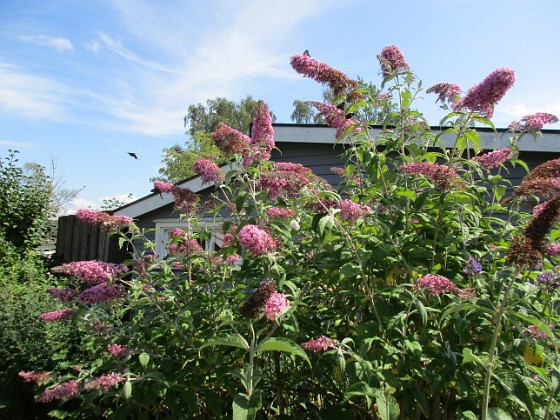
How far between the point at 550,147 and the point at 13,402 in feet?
22.0

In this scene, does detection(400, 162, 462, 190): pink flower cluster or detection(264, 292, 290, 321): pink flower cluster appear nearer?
detection(264, 292, 290, 321): pink flower cluster

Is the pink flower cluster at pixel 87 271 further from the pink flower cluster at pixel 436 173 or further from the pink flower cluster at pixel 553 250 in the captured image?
the pink flower cluster at pixel 553 250

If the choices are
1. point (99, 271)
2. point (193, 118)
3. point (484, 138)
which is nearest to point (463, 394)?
point (99, 271)

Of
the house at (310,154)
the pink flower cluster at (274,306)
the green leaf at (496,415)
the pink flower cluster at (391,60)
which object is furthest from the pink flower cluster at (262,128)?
the house at (310,154)

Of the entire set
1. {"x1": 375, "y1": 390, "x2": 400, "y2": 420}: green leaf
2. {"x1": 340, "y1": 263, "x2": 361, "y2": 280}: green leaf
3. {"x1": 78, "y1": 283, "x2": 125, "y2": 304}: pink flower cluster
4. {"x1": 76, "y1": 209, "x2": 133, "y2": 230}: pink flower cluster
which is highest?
{"x1": 76, "y1": 209, "x2": 133, "y2": 230}: pink flower cluster

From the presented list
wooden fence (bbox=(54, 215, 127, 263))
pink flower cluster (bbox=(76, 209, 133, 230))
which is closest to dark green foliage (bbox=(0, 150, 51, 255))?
wooden fence (bbox=(54, 215, 127, 263))

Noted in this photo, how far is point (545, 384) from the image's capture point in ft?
6.53

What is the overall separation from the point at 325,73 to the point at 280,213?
0.85 meters

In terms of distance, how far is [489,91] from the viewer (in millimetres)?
2299

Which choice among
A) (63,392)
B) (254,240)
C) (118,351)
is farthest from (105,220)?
(254,240)

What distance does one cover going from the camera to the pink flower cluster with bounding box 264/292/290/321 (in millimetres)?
1792

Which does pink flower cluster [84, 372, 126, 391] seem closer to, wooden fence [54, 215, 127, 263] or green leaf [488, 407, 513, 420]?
green leaf [488, 407, 513, 420]

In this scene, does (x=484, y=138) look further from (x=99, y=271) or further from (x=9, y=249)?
(x=9, y=249)

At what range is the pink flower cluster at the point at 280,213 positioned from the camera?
2.37 metres
